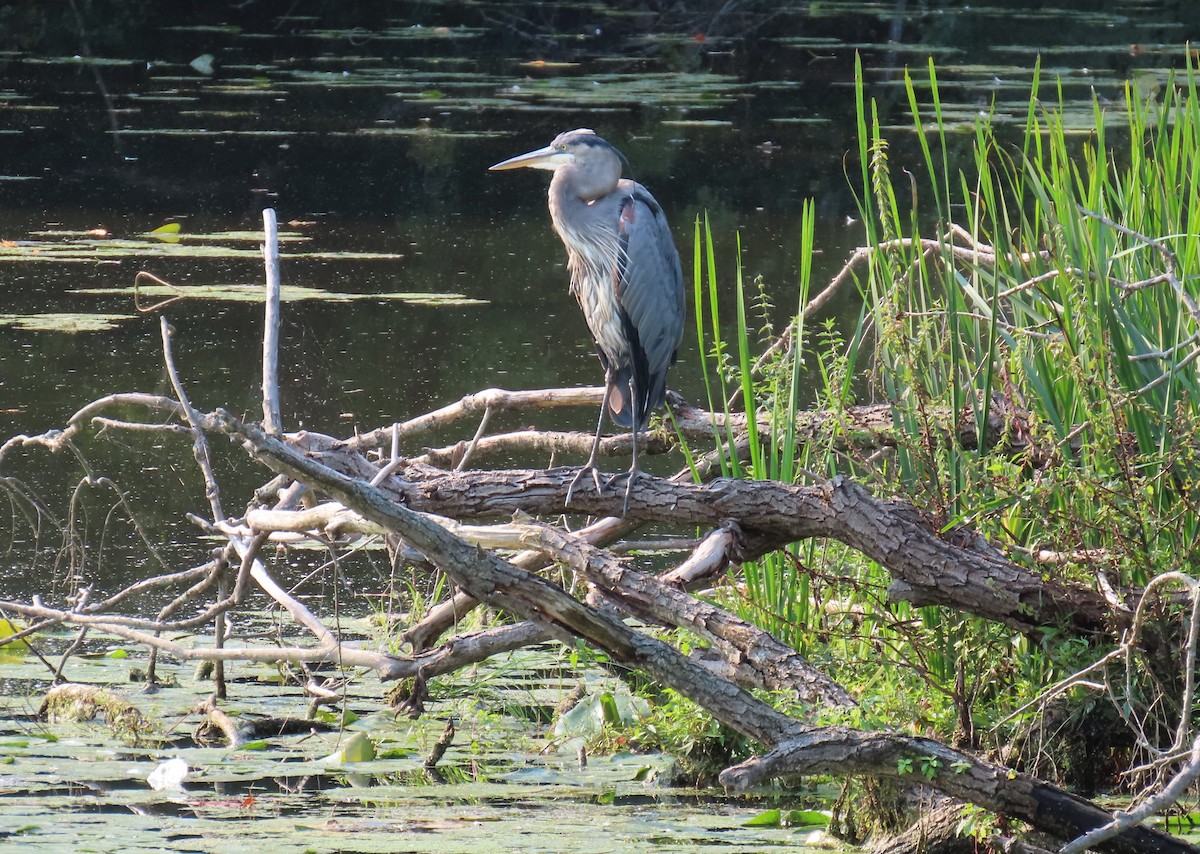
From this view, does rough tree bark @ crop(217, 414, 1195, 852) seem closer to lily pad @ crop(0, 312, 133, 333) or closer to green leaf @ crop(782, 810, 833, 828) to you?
green leaf @ crop(782, 810, 833, 828)

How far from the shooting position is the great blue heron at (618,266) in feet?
12.7

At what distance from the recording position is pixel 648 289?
12.9 feet

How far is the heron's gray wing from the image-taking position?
3902mm

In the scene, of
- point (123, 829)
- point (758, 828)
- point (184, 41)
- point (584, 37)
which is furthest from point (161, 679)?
point (584, 37)

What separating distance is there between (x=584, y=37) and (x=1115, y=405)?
1488cm

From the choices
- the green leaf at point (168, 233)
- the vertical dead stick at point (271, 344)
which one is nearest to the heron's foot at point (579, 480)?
the vertical dead stick at point (271, 344)

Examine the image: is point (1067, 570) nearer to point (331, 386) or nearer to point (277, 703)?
point (277, 703)

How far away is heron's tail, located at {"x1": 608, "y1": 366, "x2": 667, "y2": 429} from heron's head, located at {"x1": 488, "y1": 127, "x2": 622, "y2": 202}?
49 cm

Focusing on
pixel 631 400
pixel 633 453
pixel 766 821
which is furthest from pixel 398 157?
pixel 766 821

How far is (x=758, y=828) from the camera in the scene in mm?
3041

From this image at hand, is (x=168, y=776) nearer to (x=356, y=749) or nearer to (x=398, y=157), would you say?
(x=356, y=749)

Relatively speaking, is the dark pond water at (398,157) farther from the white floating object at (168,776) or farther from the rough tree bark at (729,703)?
the rough tree bark at (729,703)

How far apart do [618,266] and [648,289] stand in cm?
9

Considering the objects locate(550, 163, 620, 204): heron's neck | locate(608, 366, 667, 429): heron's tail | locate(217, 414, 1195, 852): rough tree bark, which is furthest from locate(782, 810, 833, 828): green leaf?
locate(550, 163, 620, 204): heron's neck
